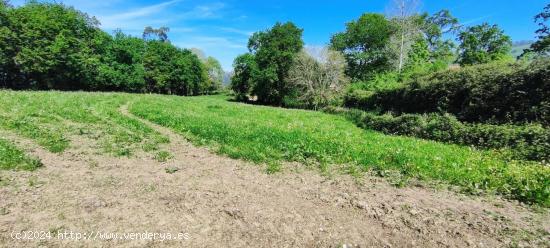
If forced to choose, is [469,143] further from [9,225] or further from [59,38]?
[59,38]

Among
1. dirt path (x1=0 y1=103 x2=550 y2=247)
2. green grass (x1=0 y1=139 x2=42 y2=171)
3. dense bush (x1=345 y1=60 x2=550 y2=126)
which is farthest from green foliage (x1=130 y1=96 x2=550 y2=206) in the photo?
dense bush (x1=345 y1=60 x2=550 y2=126)

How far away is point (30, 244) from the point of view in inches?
193

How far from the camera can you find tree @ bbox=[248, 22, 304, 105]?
56713 mm

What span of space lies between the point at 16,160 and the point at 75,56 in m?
55.7

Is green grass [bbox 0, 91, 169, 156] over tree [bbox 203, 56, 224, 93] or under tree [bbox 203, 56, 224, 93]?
under

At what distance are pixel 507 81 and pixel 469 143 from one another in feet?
20.1

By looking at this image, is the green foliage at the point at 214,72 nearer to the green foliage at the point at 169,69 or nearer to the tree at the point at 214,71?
the tree at the point at 214,71

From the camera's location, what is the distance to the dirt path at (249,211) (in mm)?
5387

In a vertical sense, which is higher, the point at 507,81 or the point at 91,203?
the point at 507,81

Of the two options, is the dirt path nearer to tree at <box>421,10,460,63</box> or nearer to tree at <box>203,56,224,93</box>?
tree at <box>421,10,460,63</box>

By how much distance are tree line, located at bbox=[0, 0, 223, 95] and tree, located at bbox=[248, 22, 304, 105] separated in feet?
82.6

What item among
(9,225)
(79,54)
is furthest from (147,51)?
(9,225)

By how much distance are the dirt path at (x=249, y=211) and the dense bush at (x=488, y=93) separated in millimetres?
11026

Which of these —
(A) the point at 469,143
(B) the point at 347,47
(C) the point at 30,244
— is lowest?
(C) the point at 30,244
